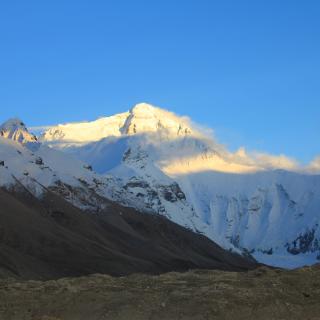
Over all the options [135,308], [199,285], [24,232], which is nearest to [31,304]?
[135,308]

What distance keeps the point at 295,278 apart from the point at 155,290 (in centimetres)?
725

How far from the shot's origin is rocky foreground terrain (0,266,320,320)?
3688cm

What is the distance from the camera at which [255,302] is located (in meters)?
37.5

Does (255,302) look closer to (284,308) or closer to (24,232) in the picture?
(284,308)

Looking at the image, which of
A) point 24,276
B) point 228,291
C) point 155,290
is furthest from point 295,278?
point 24,276

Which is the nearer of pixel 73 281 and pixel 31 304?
pixel 31 304

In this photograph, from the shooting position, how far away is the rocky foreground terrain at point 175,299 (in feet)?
121

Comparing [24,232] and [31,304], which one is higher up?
[24,232]

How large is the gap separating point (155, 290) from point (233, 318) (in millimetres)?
5795

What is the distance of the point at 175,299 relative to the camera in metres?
38.8

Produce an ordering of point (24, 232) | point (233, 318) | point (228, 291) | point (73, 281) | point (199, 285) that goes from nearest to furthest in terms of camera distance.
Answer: point (233, 318) < point (228, 291) < point (199, 285) < point (73, 281) < point (24, 232)

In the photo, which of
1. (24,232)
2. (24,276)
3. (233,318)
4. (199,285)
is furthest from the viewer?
(24,232)

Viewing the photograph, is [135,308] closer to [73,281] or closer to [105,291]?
[105,291]

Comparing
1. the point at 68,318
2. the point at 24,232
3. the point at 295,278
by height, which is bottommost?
the point at 68,318
